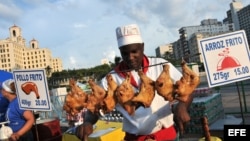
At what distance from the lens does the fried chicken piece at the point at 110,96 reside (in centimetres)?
329

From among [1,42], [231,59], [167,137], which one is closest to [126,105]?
[167,137]

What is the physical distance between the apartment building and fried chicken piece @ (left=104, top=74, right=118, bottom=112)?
164783 mm

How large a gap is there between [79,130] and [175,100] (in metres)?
1.06

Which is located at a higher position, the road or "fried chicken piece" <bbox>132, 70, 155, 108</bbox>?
"fried chicken piece" <bbox>132, 70, 155, 108</bbox>

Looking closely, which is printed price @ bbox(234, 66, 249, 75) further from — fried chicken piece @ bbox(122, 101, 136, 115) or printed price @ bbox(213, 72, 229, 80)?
fried chicken piece @ bbox(122, 101, 136, 115)

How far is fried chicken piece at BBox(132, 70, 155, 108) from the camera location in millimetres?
3076

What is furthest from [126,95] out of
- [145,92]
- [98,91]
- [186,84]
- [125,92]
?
[186,84]

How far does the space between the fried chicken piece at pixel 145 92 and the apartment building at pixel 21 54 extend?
165084 mm

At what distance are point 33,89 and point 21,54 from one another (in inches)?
7186

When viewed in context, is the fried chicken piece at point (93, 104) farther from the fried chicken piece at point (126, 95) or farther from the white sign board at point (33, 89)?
the white sign board at point (33, 89)

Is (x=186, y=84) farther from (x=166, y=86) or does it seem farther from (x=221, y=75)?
(x=221, y=75)

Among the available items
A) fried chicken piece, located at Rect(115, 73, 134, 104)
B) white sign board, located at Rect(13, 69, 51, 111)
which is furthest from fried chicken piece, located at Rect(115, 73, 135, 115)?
white sign board, located at Rect(13, 69, 51, 111)

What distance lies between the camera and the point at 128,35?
3371 millimetres

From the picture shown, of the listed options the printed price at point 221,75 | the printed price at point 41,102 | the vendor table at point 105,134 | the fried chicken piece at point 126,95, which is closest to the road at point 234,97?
the vendor table at point 105,134
